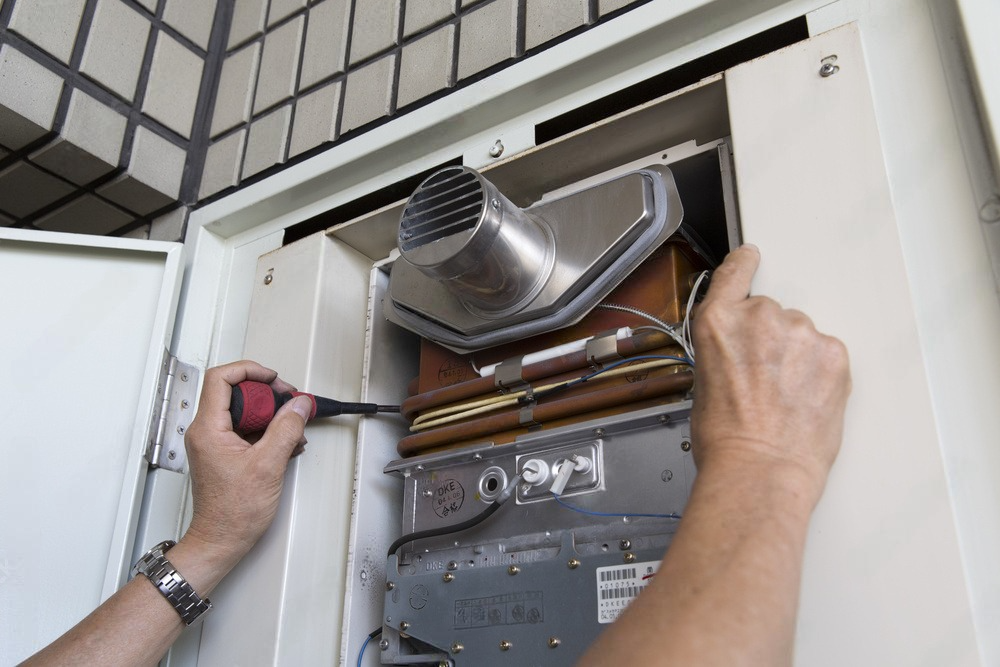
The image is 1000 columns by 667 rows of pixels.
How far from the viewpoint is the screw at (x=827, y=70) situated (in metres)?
0.83

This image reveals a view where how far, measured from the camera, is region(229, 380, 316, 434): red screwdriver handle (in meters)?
1.07

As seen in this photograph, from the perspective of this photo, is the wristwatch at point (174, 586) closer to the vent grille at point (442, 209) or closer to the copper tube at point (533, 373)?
the copper tube at point (533, 373)

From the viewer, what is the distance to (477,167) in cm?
111

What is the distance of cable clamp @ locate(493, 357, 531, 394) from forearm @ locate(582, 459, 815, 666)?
15.5 inches

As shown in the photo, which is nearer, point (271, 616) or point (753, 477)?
point (753, 477)

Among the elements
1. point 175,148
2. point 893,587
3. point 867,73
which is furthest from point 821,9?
point 175,148

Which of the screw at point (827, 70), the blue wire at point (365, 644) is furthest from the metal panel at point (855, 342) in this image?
the blue wire at point (365, 644)

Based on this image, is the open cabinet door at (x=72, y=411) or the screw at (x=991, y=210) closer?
the screw at (x=991, y=210)

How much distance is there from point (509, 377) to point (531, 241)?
0.17 m

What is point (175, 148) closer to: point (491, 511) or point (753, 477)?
point (491, 511)

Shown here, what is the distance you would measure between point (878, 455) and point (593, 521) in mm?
316

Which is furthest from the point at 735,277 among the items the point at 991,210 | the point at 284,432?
the point at 284,432

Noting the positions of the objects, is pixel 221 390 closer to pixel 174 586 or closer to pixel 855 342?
pixel 174 586

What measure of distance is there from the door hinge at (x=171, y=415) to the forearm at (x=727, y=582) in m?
0.82
